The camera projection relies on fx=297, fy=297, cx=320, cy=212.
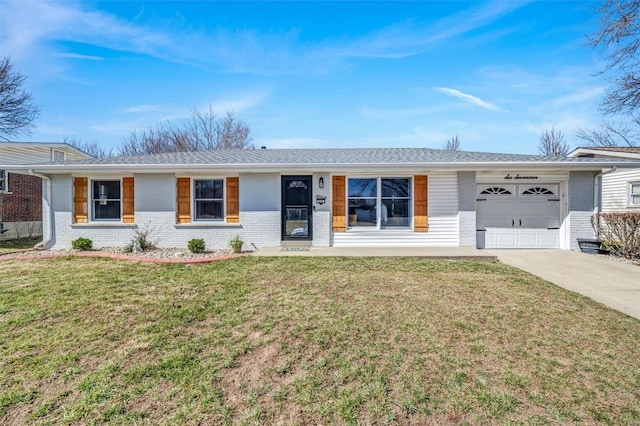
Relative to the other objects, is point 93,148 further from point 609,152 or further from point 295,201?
point 609,152

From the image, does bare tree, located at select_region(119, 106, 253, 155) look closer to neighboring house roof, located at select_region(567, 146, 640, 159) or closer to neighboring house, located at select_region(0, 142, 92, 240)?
neighboring house, located at select_region(0, 142, 92, 240)

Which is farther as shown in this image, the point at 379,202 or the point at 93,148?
the point at 93,148

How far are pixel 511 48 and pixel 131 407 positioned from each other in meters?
13.1

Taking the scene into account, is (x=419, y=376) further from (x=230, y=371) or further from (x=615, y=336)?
(x=615, y=336)

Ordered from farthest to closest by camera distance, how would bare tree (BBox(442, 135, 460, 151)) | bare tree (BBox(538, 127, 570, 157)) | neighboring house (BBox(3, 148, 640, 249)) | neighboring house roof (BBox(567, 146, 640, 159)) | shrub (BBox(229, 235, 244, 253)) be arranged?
1. bare tree (BBox(442, 135, 460, 151))
2. bare tree (BBox(538, 127, 570, 157))
3. neighboring house roof (BBox(567, 146, 640, 159))
4. neighboring house (BBox(3, 148, 640, 249))
5. shrub (BBox(229, 235, 244, 253))

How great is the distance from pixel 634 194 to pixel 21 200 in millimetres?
26111

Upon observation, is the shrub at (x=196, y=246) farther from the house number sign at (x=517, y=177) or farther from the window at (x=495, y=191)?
the house number sign at (x=517, y=177)

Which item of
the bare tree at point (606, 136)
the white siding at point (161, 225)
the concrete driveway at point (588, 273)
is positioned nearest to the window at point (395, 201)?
the concrete driveway at point (588, 273)

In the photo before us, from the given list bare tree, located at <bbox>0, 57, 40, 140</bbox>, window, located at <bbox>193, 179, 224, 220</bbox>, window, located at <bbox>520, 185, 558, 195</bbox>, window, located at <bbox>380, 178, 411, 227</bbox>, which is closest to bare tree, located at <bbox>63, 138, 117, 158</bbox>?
bare tree, located at <bbox>0, 57, 40, 140</bbox>

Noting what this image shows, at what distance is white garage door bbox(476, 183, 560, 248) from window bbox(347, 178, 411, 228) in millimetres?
2639

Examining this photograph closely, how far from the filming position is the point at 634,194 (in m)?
11.7

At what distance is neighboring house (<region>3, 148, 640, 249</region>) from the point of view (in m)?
9.16

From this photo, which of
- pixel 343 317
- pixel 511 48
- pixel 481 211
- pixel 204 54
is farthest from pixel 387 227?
pixel 204 54

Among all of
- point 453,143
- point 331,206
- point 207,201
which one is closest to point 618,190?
point 331,206
